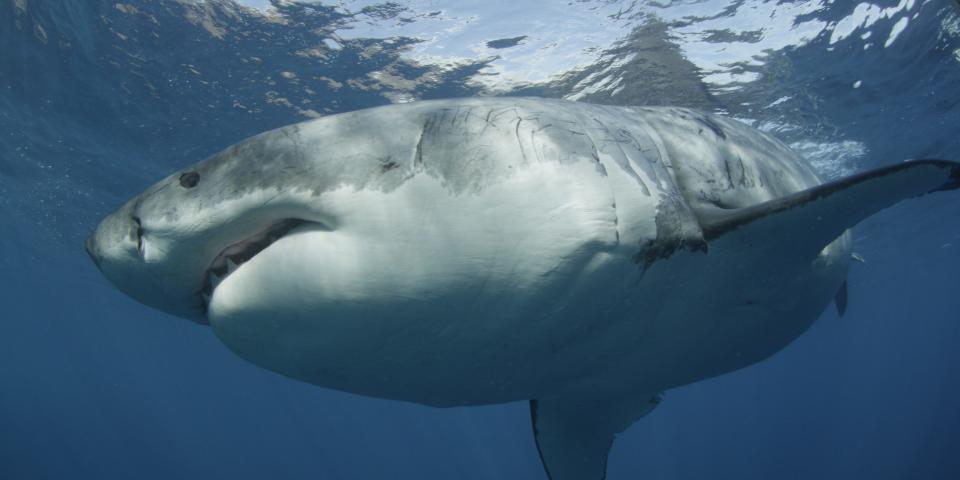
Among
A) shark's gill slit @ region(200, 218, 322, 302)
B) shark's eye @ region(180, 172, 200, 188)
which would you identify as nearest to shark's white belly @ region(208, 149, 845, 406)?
shark's gill slit @ region(200, 218, 322, 302)

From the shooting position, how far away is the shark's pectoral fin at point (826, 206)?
2330mm

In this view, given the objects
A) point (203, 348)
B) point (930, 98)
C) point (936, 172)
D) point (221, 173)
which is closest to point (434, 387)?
point (221, 173)

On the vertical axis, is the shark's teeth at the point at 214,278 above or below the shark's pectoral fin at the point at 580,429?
above

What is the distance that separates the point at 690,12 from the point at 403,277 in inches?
368

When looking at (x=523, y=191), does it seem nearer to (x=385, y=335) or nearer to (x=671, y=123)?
(x=385, y=335)

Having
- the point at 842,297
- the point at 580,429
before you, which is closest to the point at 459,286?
the point at 580,429

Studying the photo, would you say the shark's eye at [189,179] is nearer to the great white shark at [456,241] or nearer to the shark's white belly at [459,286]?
the great white shark at [456,241]

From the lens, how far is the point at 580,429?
168 inches

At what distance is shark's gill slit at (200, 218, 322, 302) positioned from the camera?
200 centimetres

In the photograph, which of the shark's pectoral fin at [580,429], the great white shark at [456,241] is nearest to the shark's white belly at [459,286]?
the great white shark at [456,241]

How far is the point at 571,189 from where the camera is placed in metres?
2.06

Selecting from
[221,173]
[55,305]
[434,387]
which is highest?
[55,305]

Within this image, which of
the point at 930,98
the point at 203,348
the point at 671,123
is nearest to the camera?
the point at 671,123

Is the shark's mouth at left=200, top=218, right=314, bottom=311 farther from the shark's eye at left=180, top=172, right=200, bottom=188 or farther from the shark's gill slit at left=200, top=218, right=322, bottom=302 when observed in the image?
the shark's eye at left=180, top=172, right=200, bottom=188
